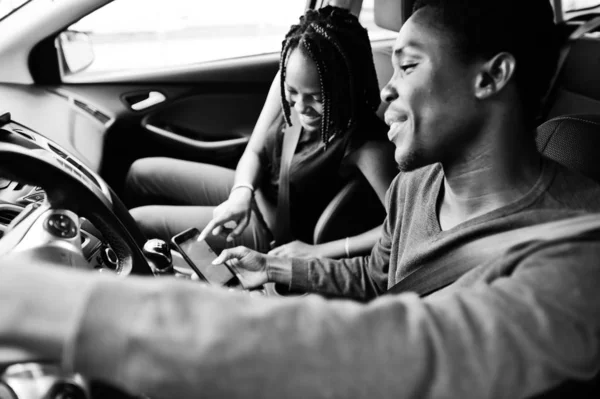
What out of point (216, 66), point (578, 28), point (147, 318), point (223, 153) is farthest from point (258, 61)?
point (147, 318)

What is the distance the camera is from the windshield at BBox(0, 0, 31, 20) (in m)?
1.51

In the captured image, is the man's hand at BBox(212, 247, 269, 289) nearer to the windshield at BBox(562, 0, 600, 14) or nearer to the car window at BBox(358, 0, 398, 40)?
the car window at BBox(358, 0, 398, 40)

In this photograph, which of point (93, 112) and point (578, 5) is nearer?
point (93, 112)

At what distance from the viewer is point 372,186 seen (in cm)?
146

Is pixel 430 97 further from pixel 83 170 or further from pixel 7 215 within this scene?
pixel 7 215

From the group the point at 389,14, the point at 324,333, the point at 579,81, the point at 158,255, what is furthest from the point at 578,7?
the point at 324,333

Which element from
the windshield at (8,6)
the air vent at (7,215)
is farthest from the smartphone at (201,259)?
the windshield at (8,6)

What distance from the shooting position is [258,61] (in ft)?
6.79

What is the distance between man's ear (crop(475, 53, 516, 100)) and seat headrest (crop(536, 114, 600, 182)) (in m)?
0.26

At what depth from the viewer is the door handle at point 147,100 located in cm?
199

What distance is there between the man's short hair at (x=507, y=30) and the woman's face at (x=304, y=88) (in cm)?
54

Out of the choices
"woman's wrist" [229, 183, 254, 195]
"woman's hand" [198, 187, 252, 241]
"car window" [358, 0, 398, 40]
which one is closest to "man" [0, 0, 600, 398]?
"woman's hand" [198, 187, 252, 241]

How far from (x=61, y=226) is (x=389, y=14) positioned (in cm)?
138

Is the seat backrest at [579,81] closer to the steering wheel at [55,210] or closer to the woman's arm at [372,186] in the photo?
the woman's arm at [372,186]
